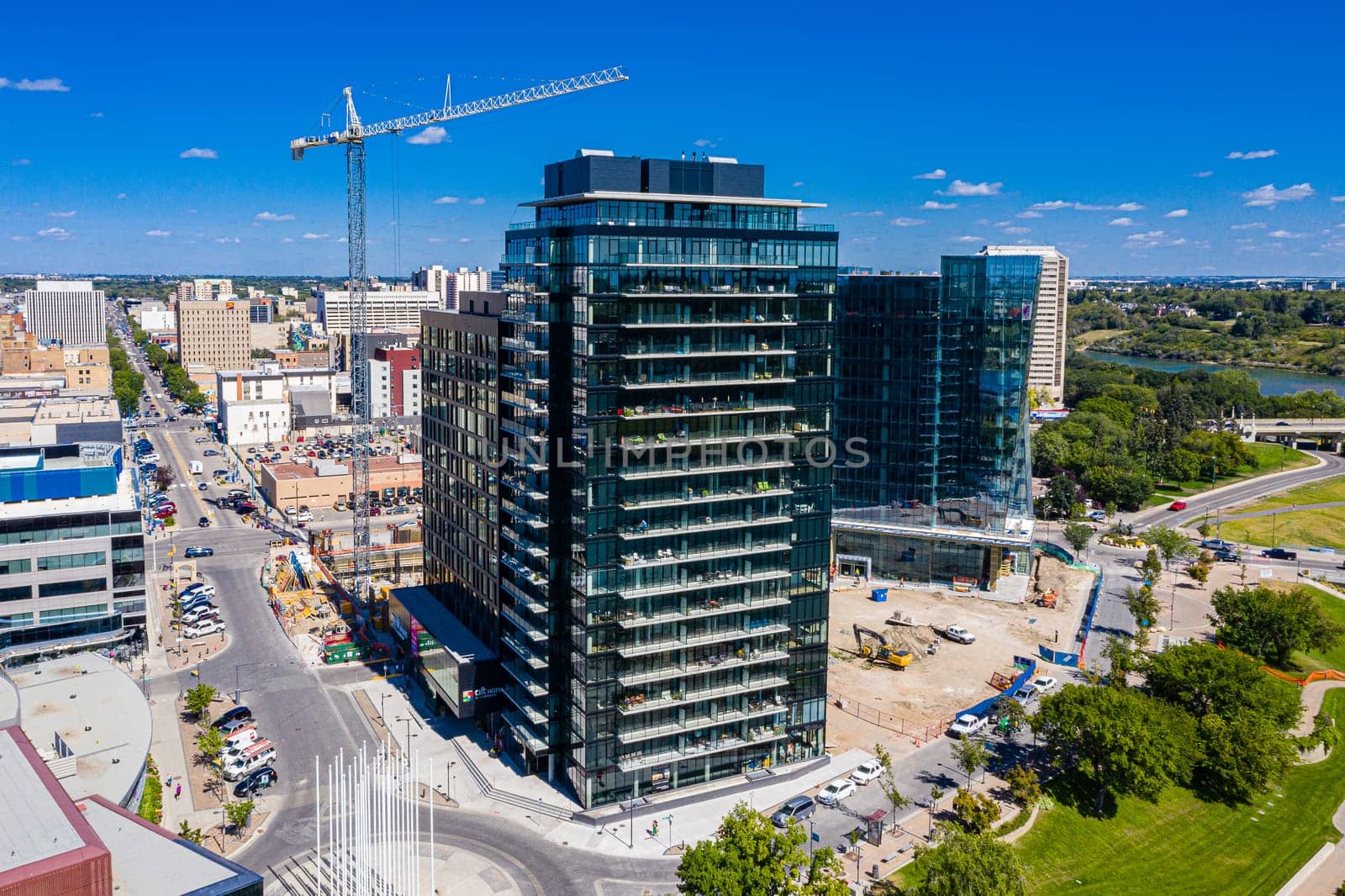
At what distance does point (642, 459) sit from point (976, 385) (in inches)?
2534

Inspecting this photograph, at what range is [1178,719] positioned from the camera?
67.5 meters

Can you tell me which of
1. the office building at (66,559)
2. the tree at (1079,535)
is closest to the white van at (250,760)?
the office building at (66,559)

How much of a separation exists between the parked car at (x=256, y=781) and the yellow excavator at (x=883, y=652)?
170 feet

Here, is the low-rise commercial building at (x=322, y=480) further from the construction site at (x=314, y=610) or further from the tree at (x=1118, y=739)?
the tree at (x=1118, y=739)

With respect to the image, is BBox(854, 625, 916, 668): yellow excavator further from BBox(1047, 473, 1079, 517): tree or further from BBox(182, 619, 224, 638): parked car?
BBox(1047, 473, 1079, 517): tree

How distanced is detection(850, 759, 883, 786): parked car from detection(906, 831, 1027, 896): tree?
15.7 m

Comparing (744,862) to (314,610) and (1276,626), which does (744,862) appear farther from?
(314,610)

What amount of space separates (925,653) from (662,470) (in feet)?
→ 143

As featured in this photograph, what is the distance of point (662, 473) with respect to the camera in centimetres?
5991

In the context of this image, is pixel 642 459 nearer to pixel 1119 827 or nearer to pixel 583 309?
pixel 583 309

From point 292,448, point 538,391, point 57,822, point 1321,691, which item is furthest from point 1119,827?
point 292,448

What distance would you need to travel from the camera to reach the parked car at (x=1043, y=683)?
83.1 m

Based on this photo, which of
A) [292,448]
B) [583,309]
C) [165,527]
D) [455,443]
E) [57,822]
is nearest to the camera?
[57,822]

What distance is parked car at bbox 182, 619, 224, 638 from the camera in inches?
3691
